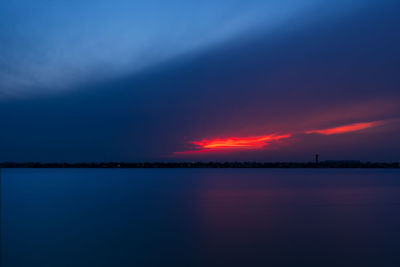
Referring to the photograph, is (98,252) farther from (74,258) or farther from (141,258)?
(141,258)

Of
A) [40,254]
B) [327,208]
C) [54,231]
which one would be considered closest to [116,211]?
[54,231]

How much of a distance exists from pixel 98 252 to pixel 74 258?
3.19 feet

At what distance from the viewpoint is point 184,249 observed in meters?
12.8

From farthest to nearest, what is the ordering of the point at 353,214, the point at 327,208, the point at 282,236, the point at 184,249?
1. the point at 327,208
2. the point at 353,214
3. the point at 282,236
4. the point at 184,249

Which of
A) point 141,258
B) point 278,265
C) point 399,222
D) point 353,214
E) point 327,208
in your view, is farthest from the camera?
point 327,208

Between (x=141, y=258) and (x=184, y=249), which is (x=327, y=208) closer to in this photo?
(x=184, y=249)

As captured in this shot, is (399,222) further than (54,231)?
Yes

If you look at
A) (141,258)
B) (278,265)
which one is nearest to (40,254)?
(141,258)

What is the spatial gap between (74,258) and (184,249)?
14.2ft

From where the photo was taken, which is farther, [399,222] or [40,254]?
[399,222]

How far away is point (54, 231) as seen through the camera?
52.5 feet


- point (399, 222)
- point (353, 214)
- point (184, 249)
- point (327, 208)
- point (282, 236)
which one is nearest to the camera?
point (184, 249)

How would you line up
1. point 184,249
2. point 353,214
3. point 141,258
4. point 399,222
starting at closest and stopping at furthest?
1. point 141,258
2. point 184,249
3. point 399,222
4. point 353,214

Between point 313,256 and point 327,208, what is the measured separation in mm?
14522
